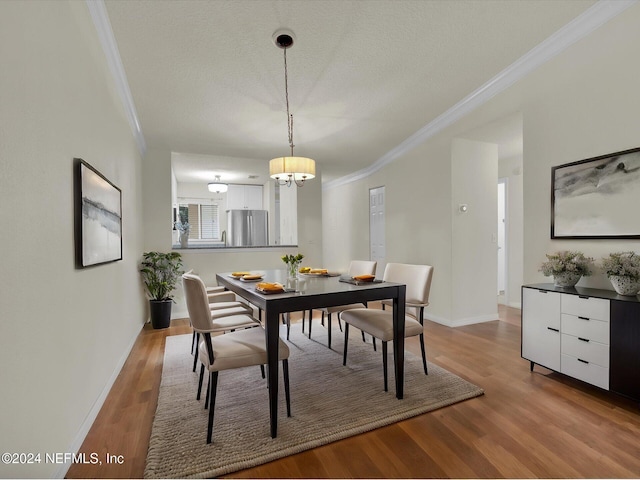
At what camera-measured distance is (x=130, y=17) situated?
2025 mm

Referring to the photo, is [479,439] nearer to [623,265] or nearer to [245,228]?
[623,265]

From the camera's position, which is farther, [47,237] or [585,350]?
[585,350]

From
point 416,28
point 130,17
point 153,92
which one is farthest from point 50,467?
point 416,28

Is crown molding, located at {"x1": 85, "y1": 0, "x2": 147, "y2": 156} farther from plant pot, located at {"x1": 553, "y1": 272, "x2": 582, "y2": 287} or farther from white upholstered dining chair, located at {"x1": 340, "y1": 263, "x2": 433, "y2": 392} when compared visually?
plant pot, located at {"x1": 553, "y1": 272, "x2": 582, "y2": 287}

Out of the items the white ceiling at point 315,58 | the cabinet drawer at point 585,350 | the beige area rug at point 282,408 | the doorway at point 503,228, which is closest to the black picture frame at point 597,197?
the cabinet drawer at point 585,350

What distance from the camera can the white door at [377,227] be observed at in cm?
570

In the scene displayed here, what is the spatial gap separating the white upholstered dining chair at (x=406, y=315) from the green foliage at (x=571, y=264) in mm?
932

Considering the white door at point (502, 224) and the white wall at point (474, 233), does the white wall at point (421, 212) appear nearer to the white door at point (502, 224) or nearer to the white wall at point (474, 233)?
the white wall at point (474, 233)

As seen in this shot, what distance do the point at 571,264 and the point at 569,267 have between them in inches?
1.1

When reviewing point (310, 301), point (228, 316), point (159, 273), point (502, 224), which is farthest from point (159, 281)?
point (502, 224)

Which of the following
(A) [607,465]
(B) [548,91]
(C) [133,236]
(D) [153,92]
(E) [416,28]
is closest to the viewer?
(A) [607,465]

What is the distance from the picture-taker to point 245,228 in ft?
23.5

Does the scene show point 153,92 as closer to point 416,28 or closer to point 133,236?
point 133,236

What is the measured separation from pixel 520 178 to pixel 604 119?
2607 mm
